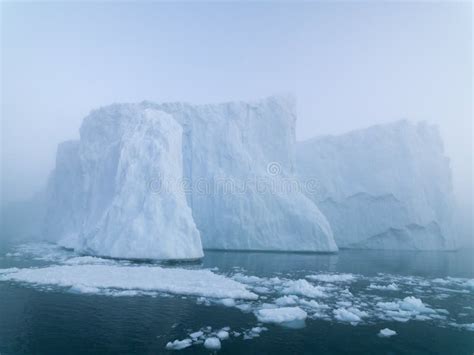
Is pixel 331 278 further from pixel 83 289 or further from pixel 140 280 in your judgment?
pixel 83 289

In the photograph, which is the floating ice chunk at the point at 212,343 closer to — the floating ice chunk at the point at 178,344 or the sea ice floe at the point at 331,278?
the floating ice chunk at the point at 178,344

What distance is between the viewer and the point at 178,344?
9.66 meters

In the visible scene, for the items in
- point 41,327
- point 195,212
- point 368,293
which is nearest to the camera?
point 41,327

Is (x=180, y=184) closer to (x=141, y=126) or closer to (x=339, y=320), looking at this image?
(x=141, y=126)

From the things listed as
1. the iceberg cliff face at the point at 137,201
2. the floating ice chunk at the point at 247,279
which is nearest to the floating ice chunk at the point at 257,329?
the floating ice chunk at the point at 247,279

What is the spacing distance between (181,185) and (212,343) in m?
19.7

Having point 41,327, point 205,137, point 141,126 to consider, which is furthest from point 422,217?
point 41,327

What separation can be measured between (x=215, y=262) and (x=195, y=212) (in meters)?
11.1

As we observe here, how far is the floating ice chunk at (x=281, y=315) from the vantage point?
11914 millimetres

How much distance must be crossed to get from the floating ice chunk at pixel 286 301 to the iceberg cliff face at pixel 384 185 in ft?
97.7

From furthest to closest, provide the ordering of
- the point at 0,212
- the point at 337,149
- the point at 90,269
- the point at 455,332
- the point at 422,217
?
the point at 0,212 → the point at 337,149 → the point at 422,217 → the point at 90,269 → the point at 455,332

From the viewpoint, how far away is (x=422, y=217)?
141 ft
